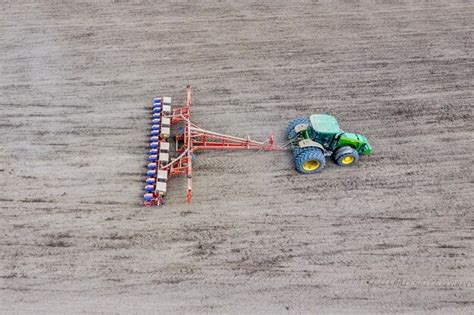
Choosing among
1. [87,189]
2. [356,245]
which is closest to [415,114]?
[356,245]

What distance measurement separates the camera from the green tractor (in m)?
10.2

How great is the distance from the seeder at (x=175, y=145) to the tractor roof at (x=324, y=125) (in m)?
1.12

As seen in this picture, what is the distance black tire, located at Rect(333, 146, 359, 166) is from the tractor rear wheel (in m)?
0.47

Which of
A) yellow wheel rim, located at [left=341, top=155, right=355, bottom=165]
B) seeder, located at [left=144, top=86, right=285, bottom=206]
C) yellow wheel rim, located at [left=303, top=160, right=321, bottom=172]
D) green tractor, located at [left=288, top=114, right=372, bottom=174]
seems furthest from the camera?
yellow wheel rim, located at [left=341, top=155, right=355, bottom=165]

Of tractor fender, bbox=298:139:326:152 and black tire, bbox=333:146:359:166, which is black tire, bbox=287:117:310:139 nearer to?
tractor fender, bbox=298:139:326:152

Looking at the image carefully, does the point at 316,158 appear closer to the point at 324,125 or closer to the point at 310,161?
the point at 310,161

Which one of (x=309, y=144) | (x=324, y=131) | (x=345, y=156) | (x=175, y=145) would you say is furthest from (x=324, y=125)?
(x=175, y=145)

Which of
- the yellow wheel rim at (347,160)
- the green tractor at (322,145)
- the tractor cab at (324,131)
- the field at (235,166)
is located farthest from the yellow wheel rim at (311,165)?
the yellow wheel rim at (347,160)

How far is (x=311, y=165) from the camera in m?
10.4

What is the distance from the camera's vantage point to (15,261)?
27.8 ft

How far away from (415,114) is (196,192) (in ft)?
23.1

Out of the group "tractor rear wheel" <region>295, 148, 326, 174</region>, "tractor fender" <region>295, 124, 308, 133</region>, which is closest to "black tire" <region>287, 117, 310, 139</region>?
"tractor fender" <region>295, 124, 308, 133</region>

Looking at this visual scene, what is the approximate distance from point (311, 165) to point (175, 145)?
3561mm

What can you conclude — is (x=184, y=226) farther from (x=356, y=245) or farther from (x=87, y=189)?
(x=356, y=245)
